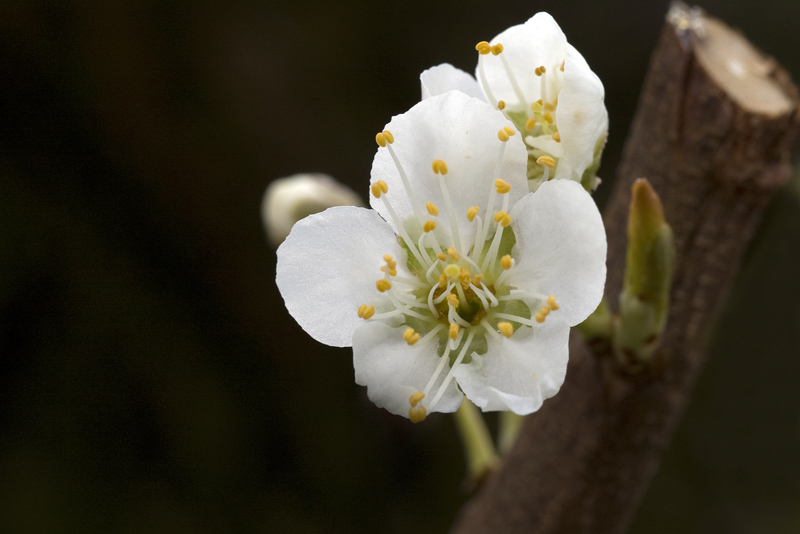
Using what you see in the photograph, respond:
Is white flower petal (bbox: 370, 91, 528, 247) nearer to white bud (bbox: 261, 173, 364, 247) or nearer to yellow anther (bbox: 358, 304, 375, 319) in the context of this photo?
yellow anther (bbox: 358, 304, 375, 319)

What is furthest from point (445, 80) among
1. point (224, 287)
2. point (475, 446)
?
point (224, 287)

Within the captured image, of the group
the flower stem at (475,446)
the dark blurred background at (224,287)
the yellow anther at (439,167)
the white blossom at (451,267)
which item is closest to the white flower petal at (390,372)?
the white blossom at (451,267)

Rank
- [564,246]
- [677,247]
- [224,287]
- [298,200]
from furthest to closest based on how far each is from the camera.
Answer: [224,287] < [298,200] < [677,247] < [564,246]

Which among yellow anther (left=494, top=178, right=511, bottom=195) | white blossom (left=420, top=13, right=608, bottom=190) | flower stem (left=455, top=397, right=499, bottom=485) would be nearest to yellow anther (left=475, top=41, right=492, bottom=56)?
white blossom (left=420, top=13, right=608, bottom=190)

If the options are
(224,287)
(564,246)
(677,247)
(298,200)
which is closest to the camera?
(564,246)

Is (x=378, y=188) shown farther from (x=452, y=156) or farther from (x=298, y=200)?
(x=298, y=200)
